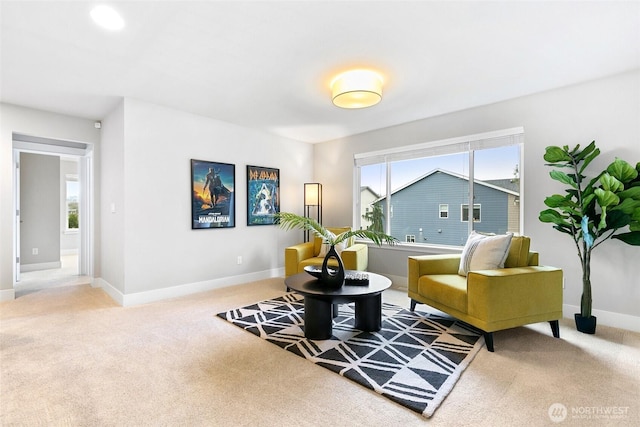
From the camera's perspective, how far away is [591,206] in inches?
108

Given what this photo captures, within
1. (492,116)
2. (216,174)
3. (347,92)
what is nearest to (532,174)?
(492,116)

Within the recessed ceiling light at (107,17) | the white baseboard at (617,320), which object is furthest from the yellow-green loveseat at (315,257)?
the recessed ceiling light at (107,17)

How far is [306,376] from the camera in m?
2.05

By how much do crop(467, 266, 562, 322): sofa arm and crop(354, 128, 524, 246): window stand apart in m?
1.07

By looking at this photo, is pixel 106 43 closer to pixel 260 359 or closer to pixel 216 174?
pixel 216 174

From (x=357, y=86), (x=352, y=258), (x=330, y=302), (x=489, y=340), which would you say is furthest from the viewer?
(x=352, y=258)

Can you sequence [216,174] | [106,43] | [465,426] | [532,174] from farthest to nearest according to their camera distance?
[216,174] → [532,174] → [106,43] → [465,426]

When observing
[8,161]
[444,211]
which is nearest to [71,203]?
[8,161]

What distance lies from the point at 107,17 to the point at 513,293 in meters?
3.53

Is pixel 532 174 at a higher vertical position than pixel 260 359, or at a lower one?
higher

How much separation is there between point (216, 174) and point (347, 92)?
2314 millimetres

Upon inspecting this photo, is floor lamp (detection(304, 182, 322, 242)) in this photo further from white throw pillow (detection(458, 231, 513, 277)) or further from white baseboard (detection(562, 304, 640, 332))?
white baseboard (detection(562, 304, 640, 332))

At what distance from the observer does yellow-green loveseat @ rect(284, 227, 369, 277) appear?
397 centimetres

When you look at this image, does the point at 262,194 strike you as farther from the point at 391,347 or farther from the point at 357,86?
the point at 391,347
